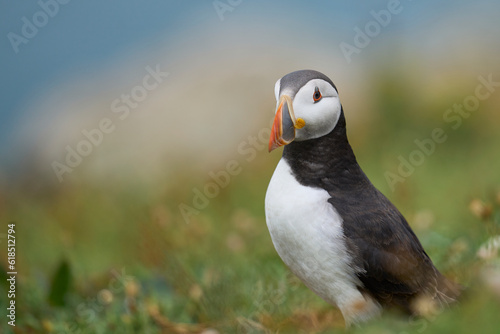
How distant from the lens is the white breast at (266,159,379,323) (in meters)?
2.12

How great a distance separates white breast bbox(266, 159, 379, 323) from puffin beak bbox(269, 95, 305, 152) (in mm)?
226

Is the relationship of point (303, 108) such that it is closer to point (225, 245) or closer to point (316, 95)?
point (316, 95)

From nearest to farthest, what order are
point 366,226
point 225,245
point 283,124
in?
1. point 283,124
2. point 366,226
3. point 225,245

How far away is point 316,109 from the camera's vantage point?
2.10 m

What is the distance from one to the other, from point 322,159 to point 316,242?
308mm

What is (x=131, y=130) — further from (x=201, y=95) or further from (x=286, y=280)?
(x=286, y=280)

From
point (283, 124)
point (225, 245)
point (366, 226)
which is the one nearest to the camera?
point (283, 124)

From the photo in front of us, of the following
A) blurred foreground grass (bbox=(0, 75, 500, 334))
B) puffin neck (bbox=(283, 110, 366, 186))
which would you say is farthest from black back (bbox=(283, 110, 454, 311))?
blurred foreground grass (bbox=(0, 75, 500, 334))

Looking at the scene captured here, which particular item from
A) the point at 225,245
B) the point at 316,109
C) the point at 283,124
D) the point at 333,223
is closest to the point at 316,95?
the point at 316,109

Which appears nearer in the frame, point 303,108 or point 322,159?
point 303,108

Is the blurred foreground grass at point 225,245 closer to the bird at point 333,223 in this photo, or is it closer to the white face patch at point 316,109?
the bird at point 333,223

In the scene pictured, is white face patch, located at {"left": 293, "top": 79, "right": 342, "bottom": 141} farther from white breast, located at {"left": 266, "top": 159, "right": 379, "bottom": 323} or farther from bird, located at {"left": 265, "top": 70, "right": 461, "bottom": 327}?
white breast, located at {"left": 266, "top": 159, "right": 379, "bottom": 323}

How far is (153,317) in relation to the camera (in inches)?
105

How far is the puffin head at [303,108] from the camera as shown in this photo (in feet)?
6.72
